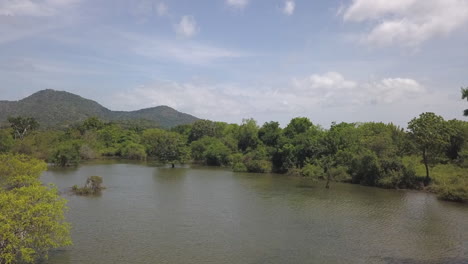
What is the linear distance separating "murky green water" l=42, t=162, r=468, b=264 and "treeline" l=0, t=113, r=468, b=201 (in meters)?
4.51

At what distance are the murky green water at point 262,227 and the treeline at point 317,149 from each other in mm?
4510

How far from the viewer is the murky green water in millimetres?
22188

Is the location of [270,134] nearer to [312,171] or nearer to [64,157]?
[312,171]

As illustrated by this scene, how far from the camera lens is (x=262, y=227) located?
94.9ft

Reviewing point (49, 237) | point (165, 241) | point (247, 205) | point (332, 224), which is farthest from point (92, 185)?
point (332, 224)

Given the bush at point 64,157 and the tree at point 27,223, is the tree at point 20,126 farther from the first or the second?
the tree at point 27,223

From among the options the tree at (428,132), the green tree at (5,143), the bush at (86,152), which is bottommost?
the bush at (86,152)

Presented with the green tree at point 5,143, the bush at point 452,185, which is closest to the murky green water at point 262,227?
the bush at point 452,185

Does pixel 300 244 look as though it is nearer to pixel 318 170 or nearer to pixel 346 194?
pixel 346 194

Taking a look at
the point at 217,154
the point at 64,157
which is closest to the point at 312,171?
the point at 217,154

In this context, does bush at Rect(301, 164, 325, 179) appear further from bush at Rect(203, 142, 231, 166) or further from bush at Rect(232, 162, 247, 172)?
bush at Rect(203, 142, 231, 166)

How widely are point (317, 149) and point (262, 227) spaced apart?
39.3 m

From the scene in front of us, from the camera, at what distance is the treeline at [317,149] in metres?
47.8

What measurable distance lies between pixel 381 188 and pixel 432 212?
1572 cm
